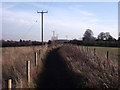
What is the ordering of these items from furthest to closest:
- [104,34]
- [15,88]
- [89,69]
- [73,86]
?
[104,34] < [89,69] < [73,86] < [15,88]

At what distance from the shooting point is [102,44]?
223 ft

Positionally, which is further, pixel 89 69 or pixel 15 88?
pixel 89 69

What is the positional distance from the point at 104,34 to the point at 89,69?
9747cm

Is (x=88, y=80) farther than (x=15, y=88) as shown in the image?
Yes

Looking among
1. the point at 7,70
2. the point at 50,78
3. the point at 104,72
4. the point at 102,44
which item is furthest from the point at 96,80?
the point at 102,44

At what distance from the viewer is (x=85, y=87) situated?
8992 millimetres

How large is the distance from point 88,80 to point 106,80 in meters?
0.76

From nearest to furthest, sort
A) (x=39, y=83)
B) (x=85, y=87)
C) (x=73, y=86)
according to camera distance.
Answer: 1. (x=85, y=87)
2. (x=73, y=86)
3. (x=39, y=83)

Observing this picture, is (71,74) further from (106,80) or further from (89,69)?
(106,80)

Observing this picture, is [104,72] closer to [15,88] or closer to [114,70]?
[114,70]

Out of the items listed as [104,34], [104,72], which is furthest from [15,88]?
[104,34]

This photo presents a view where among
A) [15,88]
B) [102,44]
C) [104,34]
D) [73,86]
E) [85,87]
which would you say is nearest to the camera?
[15,88]

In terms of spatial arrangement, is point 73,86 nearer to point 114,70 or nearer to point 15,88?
point 114,70

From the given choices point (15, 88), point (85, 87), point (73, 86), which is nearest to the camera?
point (15, 88)
